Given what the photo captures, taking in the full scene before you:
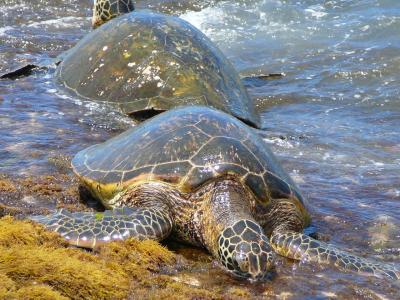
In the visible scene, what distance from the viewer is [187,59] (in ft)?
28.4

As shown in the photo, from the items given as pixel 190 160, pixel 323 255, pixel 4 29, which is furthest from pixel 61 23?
pixel 323 255

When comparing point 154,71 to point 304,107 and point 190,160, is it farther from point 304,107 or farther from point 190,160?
point 190,160

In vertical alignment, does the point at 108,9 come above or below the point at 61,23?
above

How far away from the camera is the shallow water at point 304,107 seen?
5.73m

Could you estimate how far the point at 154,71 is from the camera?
859 cm

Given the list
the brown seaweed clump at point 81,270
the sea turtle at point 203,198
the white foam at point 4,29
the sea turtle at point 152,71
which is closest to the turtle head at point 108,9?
the white foam at point 4,29

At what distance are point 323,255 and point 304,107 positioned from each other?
18.3ft

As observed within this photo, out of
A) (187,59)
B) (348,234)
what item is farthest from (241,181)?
(187,59)

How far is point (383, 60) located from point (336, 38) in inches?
75.9

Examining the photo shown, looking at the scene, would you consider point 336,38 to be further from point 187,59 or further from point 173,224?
point 173,224

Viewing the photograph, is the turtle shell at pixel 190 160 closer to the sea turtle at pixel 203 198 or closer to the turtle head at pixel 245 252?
the sea turtle at pixel 203 198

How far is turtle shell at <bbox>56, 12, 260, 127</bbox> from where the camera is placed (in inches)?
327

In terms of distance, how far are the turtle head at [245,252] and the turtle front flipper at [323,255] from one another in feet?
1.62

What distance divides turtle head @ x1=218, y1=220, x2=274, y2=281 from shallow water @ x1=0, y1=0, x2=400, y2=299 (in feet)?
0.30
